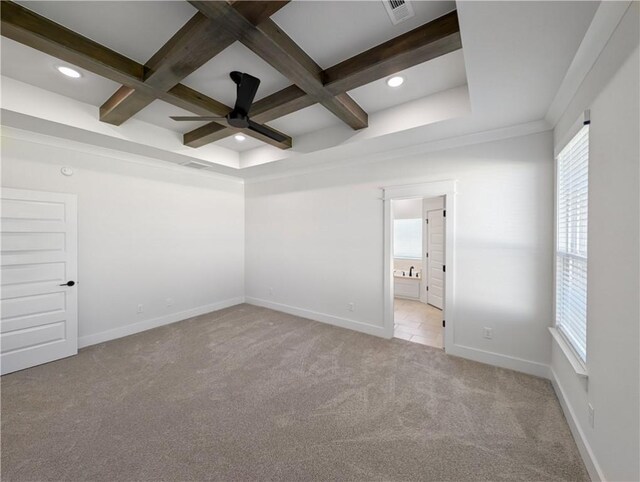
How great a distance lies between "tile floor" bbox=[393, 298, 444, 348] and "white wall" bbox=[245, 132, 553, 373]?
0.47 m

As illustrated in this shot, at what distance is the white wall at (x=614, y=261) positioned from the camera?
127cm

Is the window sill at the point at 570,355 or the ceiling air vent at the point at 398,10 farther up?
the ceiling air vent at the point at 398,10

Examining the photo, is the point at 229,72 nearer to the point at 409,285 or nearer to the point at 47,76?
the point at 47,76

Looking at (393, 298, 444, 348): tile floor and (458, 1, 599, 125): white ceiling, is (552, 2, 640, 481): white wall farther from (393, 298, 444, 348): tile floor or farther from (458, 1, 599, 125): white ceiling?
(393, 298, 444, 348): tile floor

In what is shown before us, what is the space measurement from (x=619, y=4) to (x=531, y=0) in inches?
17.2

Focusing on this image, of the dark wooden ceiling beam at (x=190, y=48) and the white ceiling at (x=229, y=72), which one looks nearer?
the dark wooden ceiling beam at (x=190, y=48)

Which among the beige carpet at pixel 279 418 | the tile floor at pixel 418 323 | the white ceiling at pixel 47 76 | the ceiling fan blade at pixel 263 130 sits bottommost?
the beige carpet at pixel 279 418

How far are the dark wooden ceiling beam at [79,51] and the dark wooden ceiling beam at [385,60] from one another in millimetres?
956

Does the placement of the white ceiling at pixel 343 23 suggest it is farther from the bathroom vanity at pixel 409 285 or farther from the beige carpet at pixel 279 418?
the bathroom vanity at pixel 409 285

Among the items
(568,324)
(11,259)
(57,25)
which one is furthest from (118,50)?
(568,324)

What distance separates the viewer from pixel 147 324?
4.20 metres

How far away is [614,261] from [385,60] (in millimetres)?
1977

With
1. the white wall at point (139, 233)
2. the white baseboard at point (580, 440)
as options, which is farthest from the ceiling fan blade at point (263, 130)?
the white baseboard at point (580, 440)

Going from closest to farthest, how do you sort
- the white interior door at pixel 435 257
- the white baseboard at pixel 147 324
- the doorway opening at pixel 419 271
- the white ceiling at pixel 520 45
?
the white ceiling at pixel 520 45
the white baseboard at pixel 147 324
the doorway opening at pixel 419 271
the white interior door at pixel 435 257
